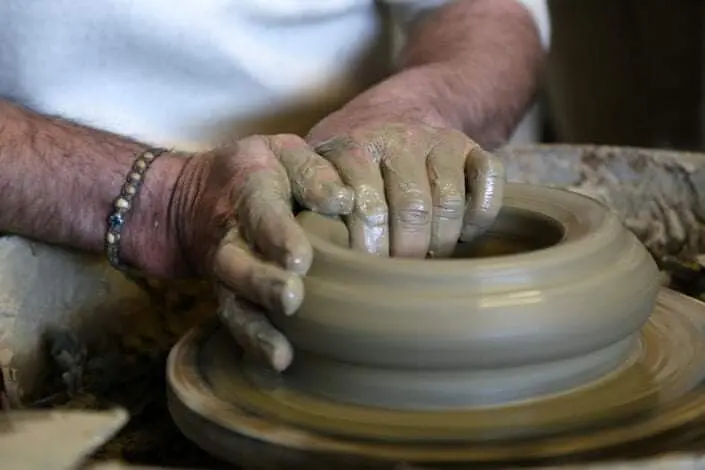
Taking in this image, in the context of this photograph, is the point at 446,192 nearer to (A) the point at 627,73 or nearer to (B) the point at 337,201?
(B) the point at 337,201

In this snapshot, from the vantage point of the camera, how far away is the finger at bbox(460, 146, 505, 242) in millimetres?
1064

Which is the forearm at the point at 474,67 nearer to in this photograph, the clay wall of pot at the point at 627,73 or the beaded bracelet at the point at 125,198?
the beaded bracelet at the point at 125,198

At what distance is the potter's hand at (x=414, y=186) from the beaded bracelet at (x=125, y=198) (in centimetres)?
24

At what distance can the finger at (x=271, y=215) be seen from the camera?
930mm

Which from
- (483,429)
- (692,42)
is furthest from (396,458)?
(692,42)

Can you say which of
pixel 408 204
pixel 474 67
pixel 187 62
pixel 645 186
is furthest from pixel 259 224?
pixel 645 186

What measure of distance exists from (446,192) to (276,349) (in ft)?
0.68

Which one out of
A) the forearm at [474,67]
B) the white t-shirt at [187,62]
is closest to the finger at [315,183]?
the forearm at [474,67]

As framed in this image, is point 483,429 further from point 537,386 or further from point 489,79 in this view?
point 489,79

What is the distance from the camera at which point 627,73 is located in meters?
3.28

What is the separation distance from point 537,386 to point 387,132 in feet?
0.91

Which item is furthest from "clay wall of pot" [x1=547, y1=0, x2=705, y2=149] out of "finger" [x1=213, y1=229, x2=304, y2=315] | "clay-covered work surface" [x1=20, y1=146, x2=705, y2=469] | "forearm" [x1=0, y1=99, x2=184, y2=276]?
"finger" [x1=213, y1=229, x2=304, y2=315]

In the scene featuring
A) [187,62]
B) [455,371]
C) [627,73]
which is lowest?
[627,73]

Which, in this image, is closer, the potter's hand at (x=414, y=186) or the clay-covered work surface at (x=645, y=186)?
the potter's hand at (x=414, y=186)
